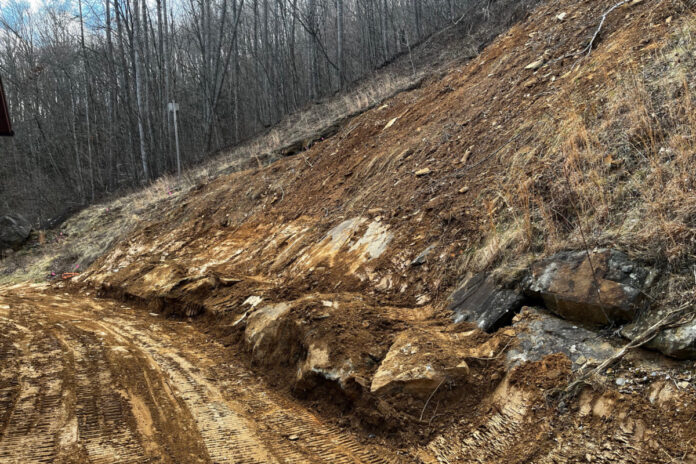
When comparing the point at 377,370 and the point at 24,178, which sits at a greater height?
the point at 24,178

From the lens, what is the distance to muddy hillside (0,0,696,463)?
2858 millimetres

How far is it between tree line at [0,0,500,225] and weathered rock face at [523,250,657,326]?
18.4m

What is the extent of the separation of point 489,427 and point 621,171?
2636 millimetres

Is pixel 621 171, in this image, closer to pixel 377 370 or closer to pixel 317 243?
pixel 377 370

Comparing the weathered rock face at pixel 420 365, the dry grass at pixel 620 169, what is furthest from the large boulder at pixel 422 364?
the dry grass at pixel 620 169

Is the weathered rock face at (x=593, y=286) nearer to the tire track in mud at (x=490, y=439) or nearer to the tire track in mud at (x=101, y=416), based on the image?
the tire track in mud at (x=490, y=439)

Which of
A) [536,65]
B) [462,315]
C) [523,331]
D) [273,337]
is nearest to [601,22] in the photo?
[536,65]

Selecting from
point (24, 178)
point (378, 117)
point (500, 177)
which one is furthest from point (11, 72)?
point (500, 177)

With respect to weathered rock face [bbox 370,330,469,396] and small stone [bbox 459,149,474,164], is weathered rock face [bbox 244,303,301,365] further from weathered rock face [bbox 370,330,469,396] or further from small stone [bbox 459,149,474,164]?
small stone [bbox 459,149,474,164]

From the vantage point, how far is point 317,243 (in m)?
7.18

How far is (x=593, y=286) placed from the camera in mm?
3238

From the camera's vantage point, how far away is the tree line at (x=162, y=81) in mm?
21656

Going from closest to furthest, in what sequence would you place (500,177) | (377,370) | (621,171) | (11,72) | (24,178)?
(377,370) < (621,171) < (500,177) < (11,72) < (24,178)

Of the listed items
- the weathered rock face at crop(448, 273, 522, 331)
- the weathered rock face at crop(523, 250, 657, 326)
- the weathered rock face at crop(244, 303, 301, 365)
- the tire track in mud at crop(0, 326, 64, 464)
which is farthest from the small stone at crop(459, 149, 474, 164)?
the tire track in mud at crop(0, 326, 64, 464)
